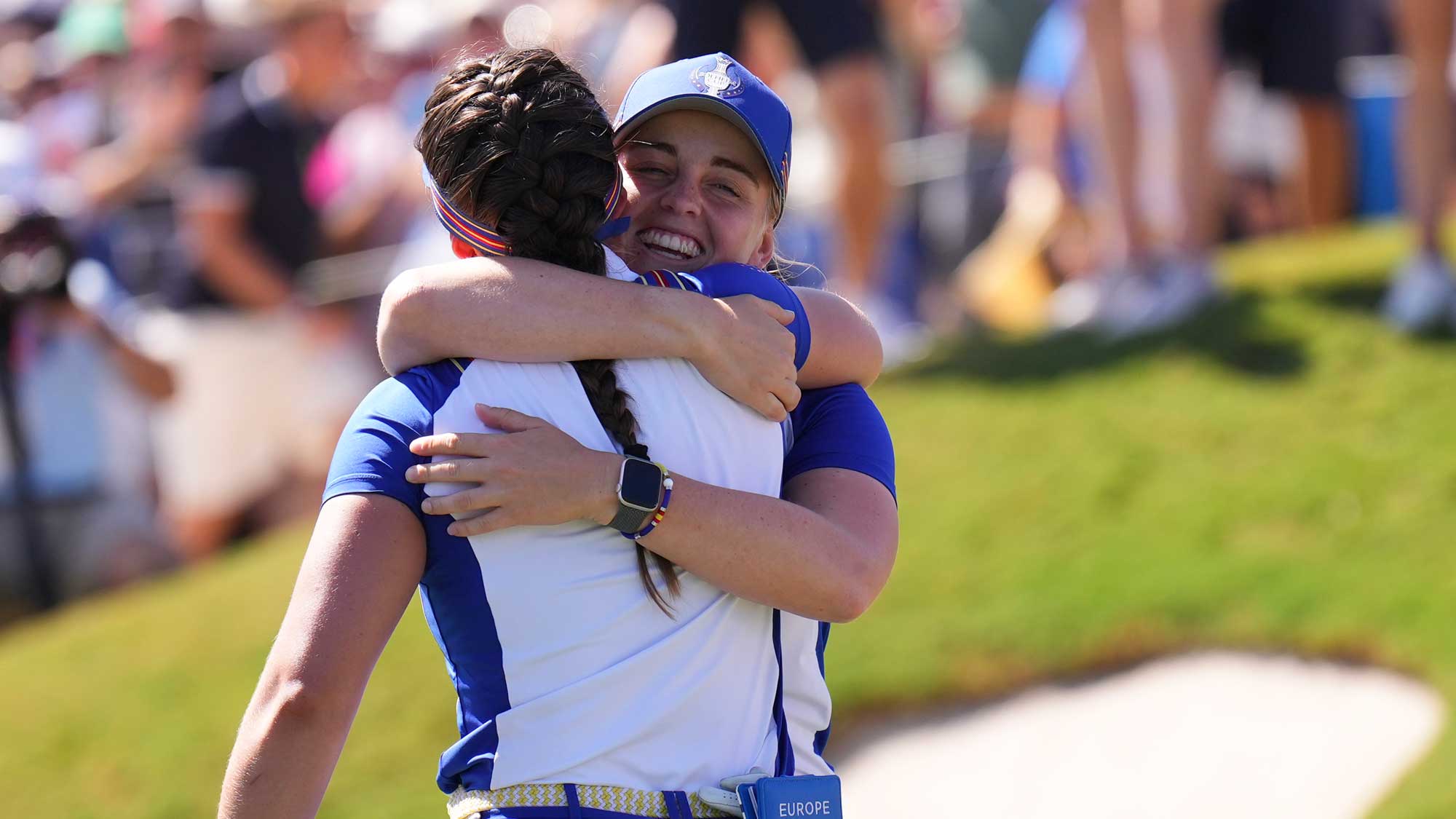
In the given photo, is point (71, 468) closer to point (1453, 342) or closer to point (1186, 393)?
point (1186, 393)

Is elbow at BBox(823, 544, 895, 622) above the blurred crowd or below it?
above

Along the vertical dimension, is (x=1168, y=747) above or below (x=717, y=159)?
below

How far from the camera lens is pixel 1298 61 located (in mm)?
7613

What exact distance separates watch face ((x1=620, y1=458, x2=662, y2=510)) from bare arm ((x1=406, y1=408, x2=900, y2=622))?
2cm

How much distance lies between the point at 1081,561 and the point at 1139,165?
2.20m

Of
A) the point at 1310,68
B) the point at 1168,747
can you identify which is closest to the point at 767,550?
the point at 1168,747

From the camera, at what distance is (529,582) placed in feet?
6.82

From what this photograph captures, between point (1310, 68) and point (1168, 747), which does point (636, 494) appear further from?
point (1310, 68)

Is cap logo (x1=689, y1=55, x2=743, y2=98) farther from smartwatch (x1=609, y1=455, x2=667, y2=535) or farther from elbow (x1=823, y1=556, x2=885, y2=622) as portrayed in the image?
elbow (x1=823, y1=556, x2=885, y2=622)

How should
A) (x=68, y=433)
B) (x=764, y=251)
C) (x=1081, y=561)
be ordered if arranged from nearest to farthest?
(x=764, y=251)
(x=1081, y=561)
(x=68, y=433)

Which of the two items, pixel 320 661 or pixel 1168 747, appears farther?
pixel 1168 747

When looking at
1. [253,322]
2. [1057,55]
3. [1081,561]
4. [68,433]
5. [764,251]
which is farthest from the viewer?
[1057,55]

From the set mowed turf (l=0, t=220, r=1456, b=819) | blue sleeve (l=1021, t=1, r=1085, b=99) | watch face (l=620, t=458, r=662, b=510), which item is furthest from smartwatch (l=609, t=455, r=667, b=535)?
blue sleeve (l=1021, t=1, r=1085, b=99)

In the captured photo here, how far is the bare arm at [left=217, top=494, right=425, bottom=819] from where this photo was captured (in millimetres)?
2008
